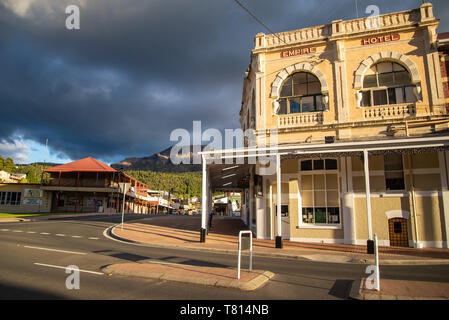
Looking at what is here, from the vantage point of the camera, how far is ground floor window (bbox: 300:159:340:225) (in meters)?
15.2

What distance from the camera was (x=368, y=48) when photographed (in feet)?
51.3

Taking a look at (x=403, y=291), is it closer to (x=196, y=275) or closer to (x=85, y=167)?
(x=196, y=275)

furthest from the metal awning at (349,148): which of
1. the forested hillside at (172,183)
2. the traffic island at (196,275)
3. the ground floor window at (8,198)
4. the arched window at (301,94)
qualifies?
the forested hillside at (172,183)

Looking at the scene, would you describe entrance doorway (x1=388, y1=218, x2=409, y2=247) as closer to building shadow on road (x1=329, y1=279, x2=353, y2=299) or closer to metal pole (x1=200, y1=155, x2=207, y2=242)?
building shadow on road (x1=329, y1=279, x2=353, y2=299)

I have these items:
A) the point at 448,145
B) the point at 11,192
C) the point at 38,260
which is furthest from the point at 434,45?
the point at 11,192

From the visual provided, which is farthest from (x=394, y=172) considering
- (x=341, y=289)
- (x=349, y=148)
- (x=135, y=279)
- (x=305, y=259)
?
(x=135, y=279)

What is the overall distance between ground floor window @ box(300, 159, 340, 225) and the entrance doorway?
2400 mm

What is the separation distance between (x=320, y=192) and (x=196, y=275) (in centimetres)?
1048

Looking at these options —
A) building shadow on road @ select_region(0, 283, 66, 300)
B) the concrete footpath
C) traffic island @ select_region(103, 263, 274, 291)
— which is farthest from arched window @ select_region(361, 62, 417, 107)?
building shadow on road @ select_region(0, 283, 66, 300)

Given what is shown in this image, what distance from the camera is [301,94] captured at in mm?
16844

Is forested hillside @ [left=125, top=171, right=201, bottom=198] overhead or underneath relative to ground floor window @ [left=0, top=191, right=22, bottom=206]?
overhead

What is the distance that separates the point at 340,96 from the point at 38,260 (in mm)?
14933
